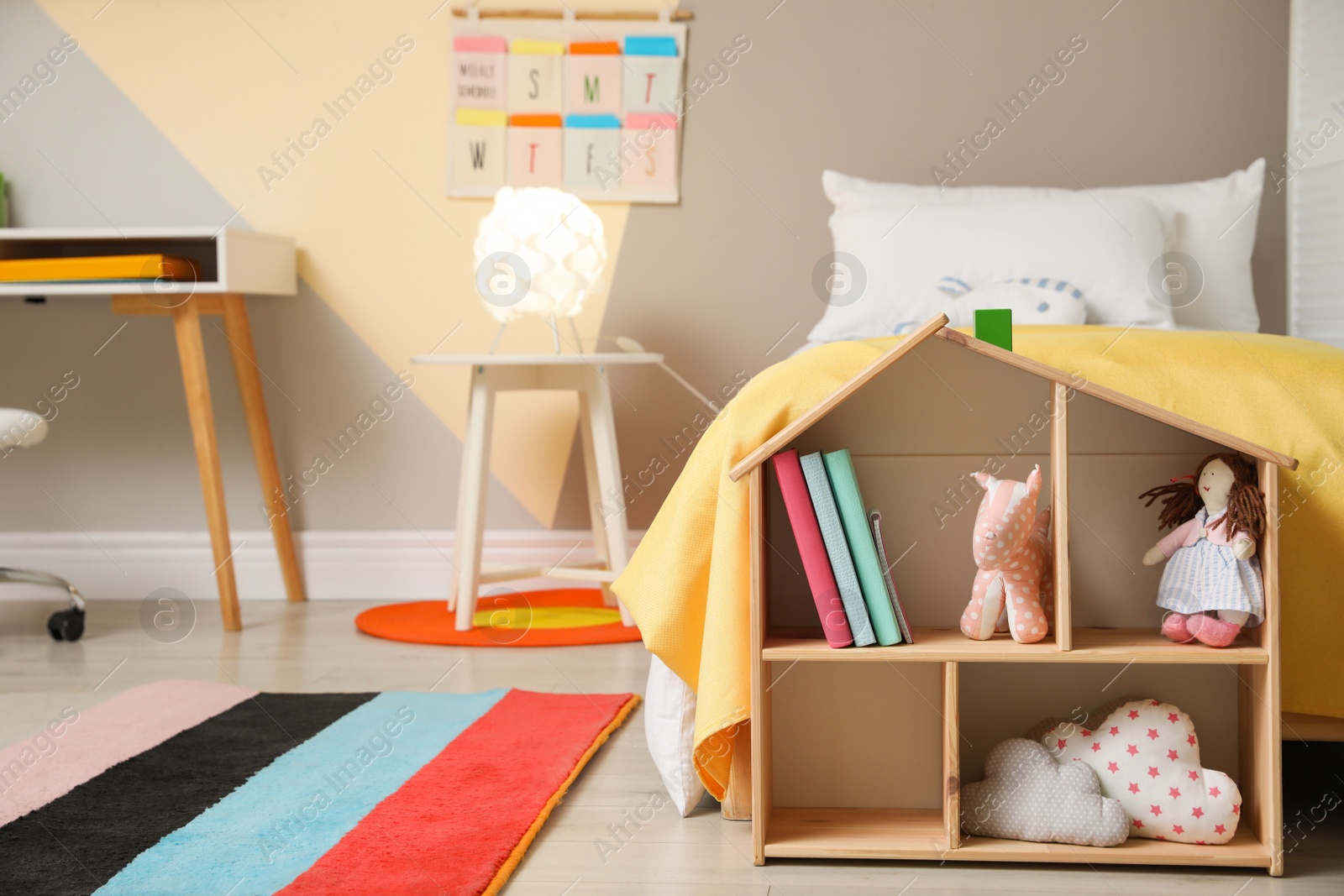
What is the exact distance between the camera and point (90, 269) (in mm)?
2371

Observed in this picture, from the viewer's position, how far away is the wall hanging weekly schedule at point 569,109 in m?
2.70

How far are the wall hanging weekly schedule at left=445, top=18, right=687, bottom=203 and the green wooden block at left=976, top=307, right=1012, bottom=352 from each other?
5.33 ft

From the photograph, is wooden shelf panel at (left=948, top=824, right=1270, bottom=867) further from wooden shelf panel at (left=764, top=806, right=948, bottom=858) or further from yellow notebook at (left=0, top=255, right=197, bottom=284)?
yellow notebook at (left=0, top=255, right=197, bottom=284)

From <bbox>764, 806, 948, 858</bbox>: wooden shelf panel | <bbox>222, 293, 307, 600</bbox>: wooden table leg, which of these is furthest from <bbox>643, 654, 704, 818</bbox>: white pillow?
<bbox>222, 293, 307, 600</bbox>: wooden table leg

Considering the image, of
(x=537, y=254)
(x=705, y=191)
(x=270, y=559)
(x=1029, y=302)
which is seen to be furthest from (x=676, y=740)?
(x=270, y=559)

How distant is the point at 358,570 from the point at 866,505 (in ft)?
5.97

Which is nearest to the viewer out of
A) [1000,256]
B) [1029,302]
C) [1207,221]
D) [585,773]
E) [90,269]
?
[585,773]

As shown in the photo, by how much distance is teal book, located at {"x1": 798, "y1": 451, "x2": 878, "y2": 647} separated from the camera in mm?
1197

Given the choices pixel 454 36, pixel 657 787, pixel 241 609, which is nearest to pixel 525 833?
pixel 657 787

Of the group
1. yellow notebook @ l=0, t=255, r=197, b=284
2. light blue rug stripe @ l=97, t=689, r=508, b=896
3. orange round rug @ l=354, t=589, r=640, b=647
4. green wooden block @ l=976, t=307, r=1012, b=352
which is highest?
yellow notebook @ l=0, t=255, r=197, b=284

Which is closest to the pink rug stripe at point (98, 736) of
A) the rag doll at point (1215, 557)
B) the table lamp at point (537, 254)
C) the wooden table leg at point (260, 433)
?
the wooden table leg at point (260, 433)

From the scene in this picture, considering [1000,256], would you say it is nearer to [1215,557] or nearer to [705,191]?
[705,191]

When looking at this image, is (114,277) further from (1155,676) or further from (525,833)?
(1155,676)

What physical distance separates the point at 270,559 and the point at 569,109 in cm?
132
